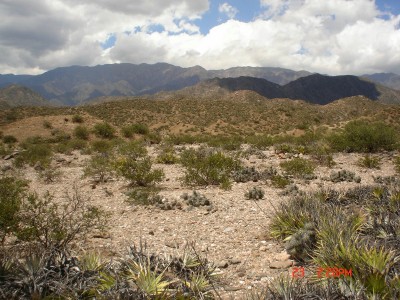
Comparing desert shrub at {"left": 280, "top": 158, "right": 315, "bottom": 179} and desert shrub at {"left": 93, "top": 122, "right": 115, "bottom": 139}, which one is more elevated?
desert shrub at {"left": 280, "top": 158, "right": 315, "bottom": 179}

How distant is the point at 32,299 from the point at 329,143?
20017 mm

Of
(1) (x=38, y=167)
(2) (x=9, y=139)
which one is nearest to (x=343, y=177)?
(1) (x=38, y=167)

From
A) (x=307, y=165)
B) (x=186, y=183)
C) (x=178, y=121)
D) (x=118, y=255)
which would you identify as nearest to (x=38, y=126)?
(x=178, y=121)

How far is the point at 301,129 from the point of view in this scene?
3638 centimetres

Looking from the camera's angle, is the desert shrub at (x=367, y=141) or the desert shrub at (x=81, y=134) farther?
the desert shrub at (x=81, y=134)

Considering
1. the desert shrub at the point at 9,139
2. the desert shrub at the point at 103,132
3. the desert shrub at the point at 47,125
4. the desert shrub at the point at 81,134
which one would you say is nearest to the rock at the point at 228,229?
the desert shrub at the point at 81,134

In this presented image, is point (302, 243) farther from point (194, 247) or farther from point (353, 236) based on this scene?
point (194, 247)

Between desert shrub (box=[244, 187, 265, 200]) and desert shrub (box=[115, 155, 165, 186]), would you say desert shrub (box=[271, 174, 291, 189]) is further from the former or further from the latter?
desert shrub (box=[115, 155, 165, 186])

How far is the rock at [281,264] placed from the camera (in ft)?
16.8

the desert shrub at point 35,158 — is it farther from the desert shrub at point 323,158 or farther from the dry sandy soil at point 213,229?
the desert shrub at point 323,158

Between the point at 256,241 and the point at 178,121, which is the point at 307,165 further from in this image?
the point at 178,121

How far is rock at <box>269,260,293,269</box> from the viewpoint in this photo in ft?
16.8

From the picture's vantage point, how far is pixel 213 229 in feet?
23.3
